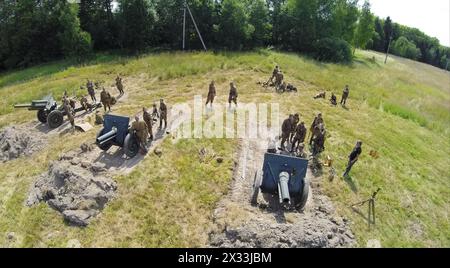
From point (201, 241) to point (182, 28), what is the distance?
2989cm

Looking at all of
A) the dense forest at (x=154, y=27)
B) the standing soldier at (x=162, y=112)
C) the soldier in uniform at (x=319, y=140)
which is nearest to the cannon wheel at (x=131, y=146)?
the standing soldier at (x=162, y=112)

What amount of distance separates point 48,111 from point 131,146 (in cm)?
727

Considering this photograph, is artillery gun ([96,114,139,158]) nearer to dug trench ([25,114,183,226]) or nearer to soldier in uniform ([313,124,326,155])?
dug trench ([25,114,183,226])

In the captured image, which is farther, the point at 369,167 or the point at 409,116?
the point at 409,116

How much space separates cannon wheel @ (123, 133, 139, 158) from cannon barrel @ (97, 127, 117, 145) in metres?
0.73

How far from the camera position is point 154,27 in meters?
38.3

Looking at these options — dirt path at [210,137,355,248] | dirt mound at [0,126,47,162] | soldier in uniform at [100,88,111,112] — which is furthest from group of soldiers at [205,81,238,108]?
dirt mound at [0,126,47,162]

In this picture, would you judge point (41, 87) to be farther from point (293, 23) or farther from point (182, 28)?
point (293, 23)

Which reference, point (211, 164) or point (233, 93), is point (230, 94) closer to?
point (233, 93)

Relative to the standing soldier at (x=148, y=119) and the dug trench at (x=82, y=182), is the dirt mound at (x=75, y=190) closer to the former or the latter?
the dug trench at (x=82, y=182)

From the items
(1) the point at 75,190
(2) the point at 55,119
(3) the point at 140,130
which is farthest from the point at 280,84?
(1) the point at 75,190

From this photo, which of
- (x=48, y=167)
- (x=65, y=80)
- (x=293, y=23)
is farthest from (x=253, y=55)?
(x=48, y=167)

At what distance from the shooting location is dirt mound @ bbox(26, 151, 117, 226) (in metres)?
12.2

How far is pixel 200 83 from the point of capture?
25109mm
